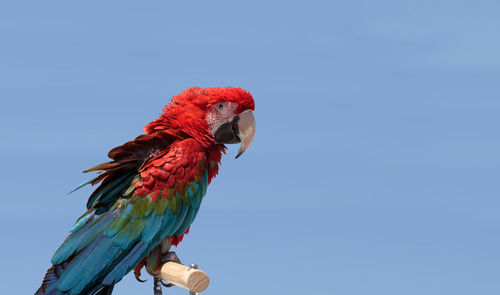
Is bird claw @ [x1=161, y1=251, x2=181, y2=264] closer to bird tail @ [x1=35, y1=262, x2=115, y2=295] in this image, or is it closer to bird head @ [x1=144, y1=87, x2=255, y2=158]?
bird tail @ [x1=35, y1=262, x2=115, y2=295]

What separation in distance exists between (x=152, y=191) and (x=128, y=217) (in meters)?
0.17

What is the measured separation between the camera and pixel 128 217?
3.17m

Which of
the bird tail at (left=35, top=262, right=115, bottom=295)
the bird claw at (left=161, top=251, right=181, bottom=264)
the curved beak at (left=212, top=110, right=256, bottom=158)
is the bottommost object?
the bird tail at (left=35, top=262, right=115, bottom=295)

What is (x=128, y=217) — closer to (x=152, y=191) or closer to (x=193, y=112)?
(x=152, y=191)

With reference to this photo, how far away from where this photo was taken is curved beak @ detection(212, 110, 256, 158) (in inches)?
135

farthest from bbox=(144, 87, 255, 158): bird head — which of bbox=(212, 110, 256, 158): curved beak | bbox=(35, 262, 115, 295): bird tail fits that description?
bbox=(35, 262, 115, 295): bird tail

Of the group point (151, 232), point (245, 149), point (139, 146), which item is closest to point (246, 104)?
point (245, 149)

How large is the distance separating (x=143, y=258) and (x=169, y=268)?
0.15 m

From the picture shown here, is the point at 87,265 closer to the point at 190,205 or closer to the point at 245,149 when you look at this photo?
the point at 190,205

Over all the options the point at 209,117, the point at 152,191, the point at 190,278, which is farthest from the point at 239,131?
the point at 190,278

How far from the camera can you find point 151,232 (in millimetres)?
3180

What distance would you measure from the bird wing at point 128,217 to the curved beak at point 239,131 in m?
0.14

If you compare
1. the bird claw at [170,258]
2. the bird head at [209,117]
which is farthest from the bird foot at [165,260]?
the bird head at [209,117]

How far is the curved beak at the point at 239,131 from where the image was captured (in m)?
3.44
